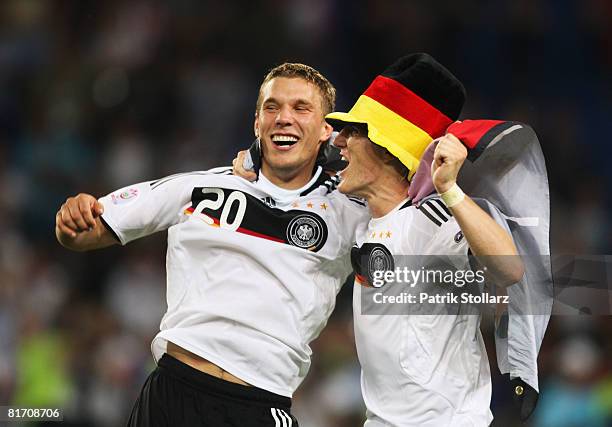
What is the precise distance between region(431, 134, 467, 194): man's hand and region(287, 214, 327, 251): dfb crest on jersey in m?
0.64

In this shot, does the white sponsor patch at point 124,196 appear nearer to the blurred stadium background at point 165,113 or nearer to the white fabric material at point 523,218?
the white fabric material at point 523,218

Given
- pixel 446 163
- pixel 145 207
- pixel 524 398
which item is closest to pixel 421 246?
pixel 446 163

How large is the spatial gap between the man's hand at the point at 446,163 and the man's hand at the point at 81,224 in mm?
1234

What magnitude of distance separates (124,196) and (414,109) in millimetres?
1113

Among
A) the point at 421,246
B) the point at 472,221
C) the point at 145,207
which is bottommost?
the point at 145,207

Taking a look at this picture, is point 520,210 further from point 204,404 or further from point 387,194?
point 204,404

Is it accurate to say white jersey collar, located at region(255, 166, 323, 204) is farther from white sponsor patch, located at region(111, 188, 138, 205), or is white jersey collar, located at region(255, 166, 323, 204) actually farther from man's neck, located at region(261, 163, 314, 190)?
white sponsor patch, located at region(111, 188, 138, 205)

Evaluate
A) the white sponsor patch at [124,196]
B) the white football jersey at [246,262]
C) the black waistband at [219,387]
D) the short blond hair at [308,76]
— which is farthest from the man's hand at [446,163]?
the white sponsor patch at [124,196]

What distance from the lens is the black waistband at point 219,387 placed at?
11.7 ft

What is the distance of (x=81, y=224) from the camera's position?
3.57m

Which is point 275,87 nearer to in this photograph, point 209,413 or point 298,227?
point 298,227

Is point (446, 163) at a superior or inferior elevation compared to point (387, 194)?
superior

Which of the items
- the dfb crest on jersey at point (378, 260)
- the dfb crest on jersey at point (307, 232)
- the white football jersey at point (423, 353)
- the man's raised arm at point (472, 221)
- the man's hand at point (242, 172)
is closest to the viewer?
the man's raised arm at point (472, 221)

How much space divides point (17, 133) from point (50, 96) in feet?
1.31
